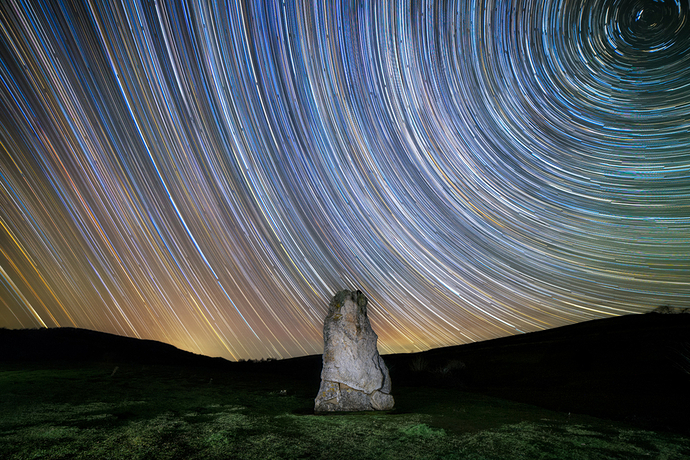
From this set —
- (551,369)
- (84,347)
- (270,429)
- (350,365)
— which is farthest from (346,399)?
(84,347)

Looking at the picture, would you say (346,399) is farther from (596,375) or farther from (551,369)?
(551,369)

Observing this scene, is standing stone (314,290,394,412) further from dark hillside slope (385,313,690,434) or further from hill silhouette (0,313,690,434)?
dark hillside slope (385,313,690,434)

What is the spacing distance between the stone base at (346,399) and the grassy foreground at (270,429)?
21.2 inches

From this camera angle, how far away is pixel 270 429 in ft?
24.8

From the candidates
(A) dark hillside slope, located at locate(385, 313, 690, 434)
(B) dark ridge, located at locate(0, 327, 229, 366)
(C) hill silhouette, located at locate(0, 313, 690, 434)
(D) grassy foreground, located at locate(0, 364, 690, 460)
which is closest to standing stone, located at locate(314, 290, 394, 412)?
(D) grassy foreground, located at locate(0, 364, 690, 460)

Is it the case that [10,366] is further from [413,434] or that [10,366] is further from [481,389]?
[481,389]

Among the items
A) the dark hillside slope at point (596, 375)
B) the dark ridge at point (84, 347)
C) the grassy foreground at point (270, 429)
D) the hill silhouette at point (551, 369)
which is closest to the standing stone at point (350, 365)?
the grassy foreground at point (270, 429)

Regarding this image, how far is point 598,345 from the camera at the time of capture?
2384 cm

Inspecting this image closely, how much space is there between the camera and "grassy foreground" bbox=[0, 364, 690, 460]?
604cm

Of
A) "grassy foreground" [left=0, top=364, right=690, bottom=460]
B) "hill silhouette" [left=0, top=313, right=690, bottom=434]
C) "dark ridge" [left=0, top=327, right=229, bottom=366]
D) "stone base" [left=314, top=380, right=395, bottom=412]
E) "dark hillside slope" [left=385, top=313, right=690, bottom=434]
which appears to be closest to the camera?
"grassy foreground" [left=0, top=364, right=690, bottom=460]

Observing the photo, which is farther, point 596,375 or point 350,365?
point 596,375

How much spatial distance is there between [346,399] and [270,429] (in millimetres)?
3512

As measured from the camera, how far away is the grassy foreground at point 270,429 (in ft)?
19.8

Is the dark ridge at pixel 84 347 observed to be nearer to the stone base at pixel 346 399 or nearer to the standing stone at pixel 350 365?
the standing stone at pixel 350 365
